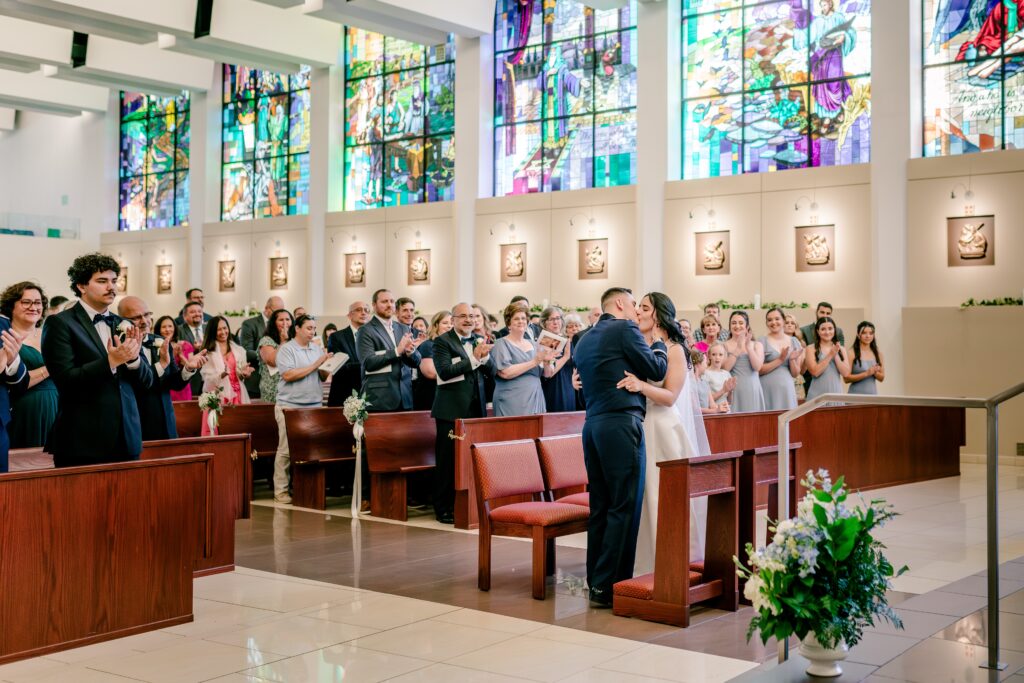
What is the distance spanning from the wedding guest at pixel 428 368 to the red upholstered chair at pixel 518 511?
262 centimetres

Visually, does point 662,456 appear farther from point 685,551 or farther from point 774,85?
point 774,85

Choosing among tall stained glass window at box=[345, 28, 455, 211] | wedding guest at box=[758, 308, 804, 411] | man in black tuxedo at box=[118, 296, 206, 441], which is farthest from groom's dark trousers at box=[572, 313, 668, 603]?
tall stained glass window at box=[345, 28, 455, 211]

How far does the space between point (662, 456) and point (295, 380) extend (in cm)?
468

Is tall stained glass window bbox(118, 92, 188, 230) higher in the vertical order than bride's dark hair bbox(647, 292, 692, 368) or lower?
higher

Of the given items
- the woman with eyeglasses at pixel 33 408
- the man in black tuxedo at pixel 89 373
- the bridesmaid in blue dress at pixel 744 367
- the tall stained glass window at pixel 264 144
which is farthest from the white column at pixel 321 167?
the man in black tuxedo at pixel 89 373

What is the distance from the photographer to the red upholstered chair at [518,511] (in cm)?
581

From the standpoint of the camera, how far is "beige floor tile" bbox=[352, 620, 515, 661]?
15.5 ft

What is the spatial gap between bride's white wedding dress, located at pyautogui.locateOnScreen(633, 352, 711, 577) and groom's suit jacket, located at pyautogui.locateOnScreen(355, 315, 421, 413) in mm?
3707

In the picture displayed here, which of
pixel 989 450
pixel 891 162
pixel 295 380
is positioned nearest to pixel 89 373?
pixel 989 450

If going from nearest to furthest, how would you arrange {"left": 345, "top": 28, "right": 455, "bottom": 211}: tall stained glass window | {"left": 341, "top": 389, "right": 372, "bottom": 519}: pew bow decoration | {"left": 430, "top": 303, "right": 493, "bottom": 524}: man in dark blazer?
{"left": 430, "top": 303, "right": 493, "bottom": 524}: man in dark blazer
{"left": 341, "top": 389, "right": 372, "bottom": 519}: pew bow decoration
{"left": 345, "top": 28, "right": 455, "bottom": 211}: tall stained glass window

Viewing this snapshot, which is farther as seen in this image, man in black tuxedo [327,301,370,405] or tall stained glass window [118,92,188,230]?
tall stained glass window [118,92,188,230]

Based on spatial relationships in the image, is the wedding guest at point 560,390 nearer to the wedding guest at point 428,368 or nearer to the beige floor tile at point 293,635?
the wedding guest at point 428,368

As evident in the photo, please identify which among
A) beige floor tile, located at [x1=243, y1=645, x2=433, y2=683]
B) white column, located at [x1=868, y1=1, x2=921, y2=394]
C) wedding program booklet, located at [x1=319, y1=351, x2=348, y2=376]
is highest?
white column, located at [x1=868, y1=1, x2=921, y2=394]

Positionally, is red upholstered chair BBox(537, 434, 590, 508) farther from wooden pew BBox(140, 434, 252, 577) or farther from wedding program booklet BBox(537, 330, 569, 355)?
wooden pew BBox(140, 434, 252, 577)
